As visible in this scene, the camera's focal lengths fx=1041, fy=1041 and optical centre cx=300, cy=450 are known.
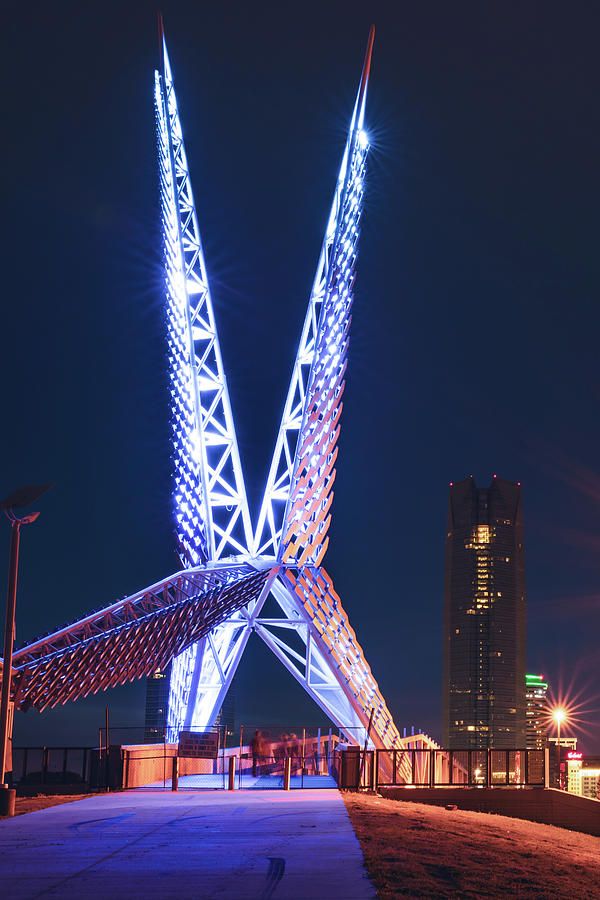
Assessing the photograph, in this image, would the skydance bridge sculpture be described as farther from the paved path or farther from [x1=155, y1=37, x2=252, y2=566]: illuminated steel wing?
the paved path

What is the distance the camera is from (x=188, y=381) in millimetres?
43469

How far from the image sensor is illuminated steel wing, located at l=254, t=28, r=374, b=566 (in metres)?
41.2

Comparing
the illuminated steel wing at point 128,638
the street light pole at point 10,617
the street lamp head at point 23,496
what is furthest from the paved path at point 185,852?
the illuminated steel wing at point 128,638

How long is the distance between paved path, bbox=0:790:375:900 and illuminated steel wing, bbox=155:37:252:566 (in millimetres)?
23401

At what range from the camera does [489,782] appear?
27.5 m

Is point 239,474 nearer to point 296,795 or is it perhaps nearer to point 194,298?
point 194,298

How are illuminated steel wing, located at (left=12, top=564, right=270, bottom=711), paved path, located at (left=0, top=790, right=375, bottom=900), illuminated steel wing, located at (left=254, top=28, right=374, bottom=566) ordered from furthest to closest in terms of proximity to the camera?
illuminated steel wing, located at (left=254, top=28, right=374, bottom=566) < illuminated steel wing, located at (left=12, top=564, right=270, bottom=711) < paved path, located at (left=0, top=790, right=375, bottom=900)

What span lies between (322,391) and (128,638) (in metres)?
13.9

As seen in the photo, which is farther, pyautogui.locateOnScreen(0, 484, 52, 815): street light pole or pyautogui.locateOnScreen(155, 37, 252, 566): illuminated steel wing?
pyautogui.locateOnScreen(155, 37, 252, 566): illuminated steel wing

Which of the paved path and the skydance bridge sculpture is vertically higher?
the skydance bridge sculpture

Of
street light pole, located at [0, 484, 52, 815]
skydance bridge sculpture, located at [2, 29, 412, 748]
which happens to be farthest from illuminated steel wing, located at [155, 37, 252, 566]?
street light pole, located at [0, 484, 52, 815]

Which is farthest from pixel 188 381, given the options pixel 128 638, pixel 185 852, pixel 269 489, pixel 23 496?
pixel 185 852

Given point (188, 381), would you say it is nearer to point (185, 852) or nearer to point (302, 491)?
point (302, 491)

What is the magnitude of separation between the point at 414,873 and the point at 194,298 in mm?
36773
